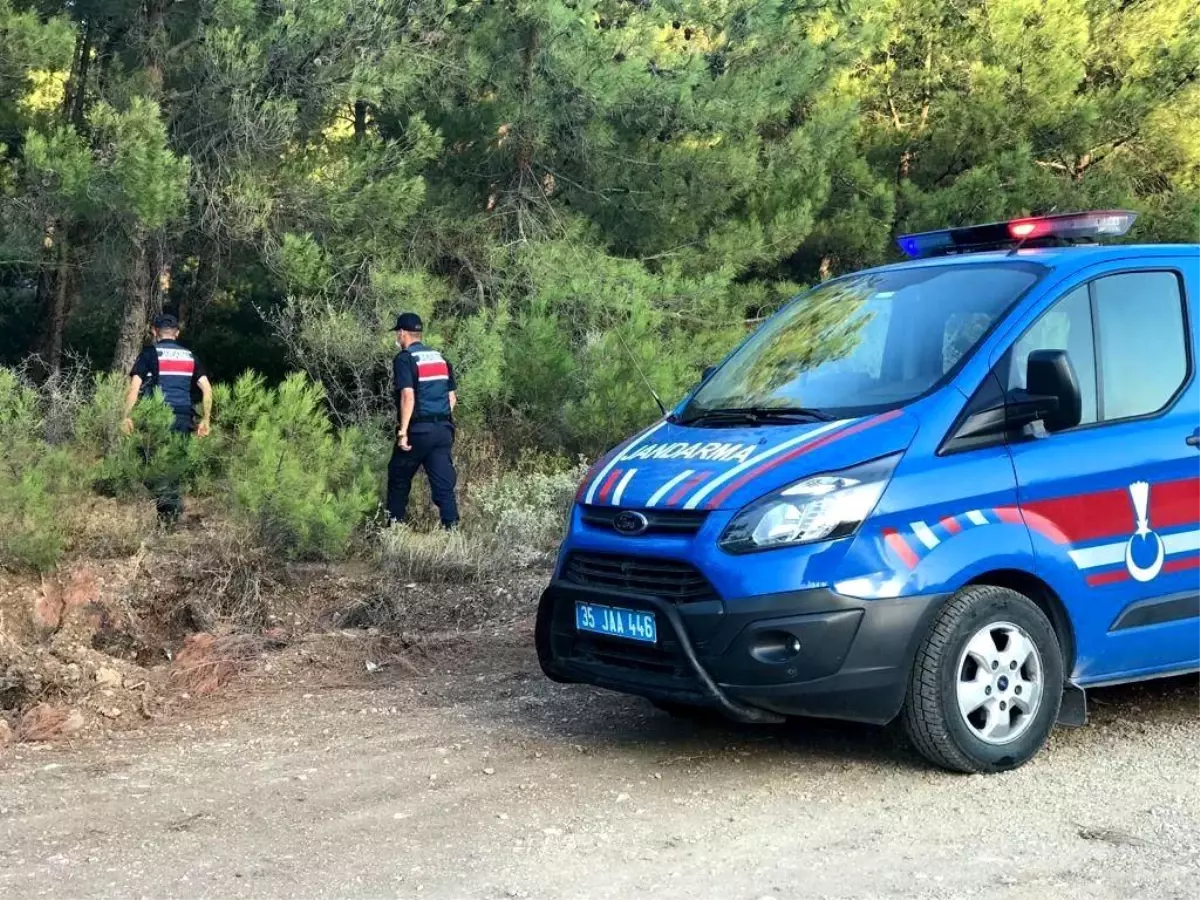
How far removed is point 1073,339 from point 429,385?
19.1ft

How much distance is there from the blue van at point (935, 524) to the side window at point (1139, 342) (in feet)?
0.03

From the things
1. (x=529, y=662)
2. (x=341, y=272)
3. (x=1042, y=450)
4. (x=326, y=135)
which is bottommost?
(x=529, y=662)

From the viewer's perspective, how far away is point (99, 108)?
10.7 metres

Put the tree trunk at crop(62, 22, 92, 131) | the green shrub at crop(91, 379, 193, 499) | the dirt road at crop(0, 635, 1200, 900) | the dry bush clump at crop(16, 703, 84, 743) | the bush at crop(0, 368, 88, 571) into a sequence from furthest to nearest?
the tree trunk at crop(62, 22, 92, 131)
the green shrub at crop(91, 379, 193, 499)
the bush at crop(0, 368, 88, 571)
the dry bush clump at crop(16, 703, 84, 743)
the dirt road at crop(0, 635, 1200, 900)

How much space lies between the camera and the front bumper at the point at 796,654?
15.7 feet

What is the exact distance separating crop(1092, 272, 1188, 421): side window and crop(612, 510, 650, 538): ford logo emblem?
1.85m

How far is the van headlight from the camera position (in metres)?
4.84

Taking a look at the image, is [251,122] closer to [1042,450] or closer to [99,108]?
[99,108]

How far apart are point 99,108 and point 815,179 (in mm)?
7615

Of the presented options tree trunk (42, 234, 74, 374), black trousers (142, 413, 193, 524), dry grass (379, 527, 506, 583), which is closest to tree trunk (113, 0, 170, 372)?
tree trunk (42, 234, 74, 374)

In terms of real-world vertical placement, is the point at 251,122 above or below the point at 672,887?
above

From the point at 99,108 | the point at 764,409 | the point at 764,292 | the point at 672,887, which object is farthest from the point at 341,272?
the point at 672,887

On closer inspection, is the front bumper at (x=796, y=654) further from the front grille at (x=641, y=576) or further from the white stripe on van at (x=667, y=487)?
the white stripe on van at (x=667, y=487)

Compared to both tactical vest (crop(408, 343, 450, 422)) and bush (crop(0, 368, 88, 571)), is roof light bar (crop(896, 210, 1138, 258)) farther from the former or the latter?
bush (crop(0, 368, 88, 571))
